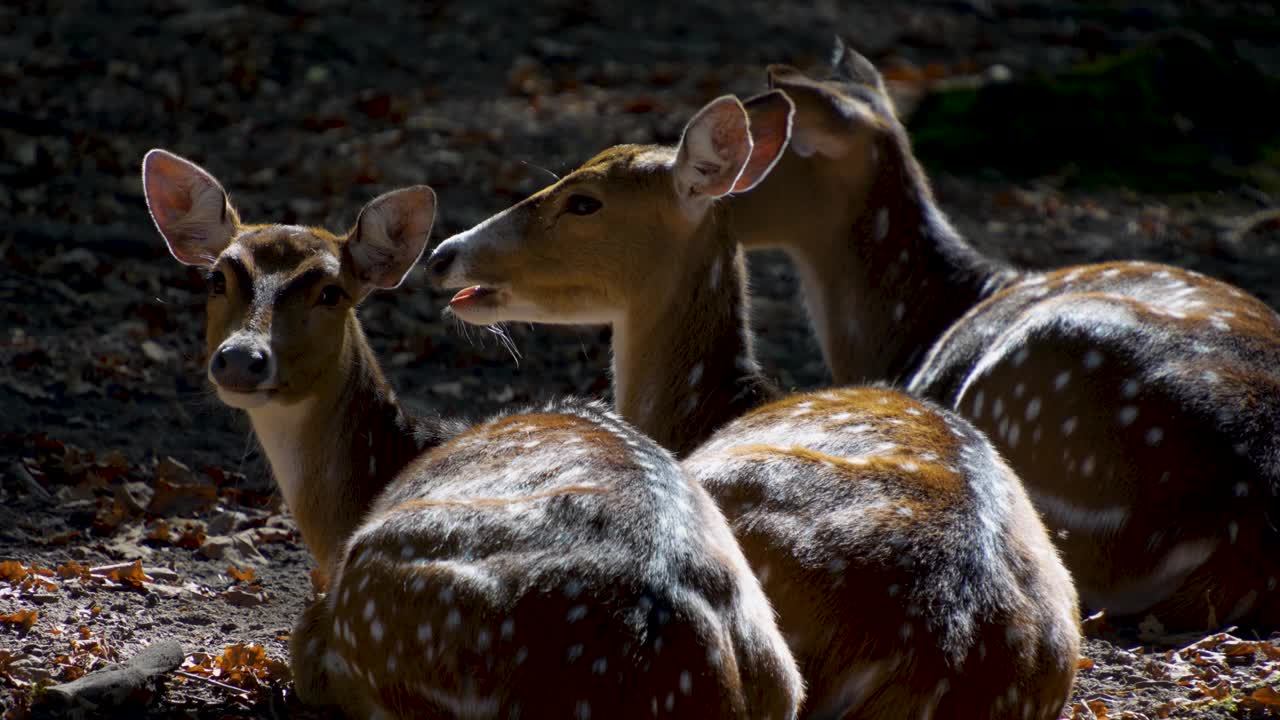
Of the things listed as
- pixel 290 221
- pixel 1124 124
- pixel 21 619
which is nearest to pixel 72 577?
pixel 21 619

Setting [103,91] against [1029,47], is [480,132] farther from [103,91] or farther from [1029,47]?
[1029,47]

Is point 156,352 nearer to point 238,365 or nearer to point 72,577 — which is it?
point 72,577

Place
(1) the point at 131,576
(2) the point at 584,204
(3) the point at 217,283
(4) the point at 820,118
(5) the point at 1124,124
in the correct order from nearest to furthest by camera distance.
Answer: (3) the point at 217,283
(1) the point at 131,576
(2) the point at 584,204
(4) the point at 820,118
(5) the point at 1124,124

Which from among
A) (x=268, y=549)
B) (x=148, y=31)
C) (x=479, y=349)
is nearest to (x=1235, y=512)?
(x=268, y=549)

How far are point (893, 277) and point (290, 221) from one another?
4037 mm

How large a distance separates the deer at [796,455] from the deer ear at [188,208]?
80 centimetres

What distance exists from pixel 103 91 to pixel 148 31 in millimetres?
1700

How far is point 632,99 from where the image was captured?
524 inches

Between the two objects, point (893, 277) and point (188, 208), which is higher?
point (188, 208)

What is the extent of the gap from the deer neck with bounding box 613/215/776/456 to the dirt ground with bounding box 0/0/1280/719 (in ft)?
4.81

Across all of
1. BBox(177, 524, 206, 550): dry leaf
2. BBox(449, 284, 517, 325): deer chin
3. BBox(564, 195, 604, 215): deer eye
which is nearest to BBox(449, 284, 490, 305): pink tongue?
BBox(449, 284, 517, 325): deer chin

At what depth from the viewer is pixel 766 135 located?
6.07m

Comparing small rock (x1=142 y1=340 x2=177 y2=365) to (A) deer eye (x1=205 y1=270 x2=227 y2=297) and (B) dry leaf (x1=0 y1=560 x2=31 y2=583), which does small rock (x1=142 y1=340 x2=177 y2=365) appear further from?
(A) deer eye (x1=205 y1=270 x2=227 y2=297)

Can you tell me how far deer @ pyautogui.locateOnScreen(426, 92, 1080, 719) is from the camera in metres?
3.95
